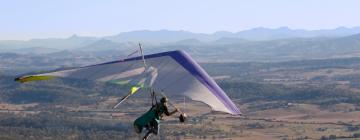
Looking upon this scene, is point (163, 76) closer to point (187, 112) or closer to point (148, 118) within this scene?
point (148, 118)

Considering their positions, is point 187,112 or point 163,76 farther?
point 187,112

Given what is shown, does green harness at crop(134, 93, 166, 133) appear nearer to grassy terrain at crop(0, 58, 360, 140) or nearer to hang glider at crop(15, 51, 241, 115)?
hang glider at crop(15, 51, 241, 115)

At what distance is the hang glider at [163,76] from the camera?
1125 centimetres

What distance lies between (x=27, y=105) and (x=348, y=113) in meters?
76.3

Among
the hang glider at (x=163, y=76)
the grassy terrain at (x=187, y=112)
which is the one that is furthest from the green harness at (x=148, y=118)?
the grassy terrain at (x=187, y=112)

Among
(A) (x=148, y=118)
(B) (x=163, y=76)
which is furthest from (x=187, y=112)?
(B) (x=163, y=76)

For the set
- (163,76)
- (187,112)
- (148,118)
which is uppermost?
(163,76)

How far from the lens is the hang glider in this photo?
1125 cm

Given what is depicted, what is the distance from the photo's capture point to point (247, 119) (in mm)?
116938

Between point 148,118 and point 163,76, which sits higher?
point 163,76

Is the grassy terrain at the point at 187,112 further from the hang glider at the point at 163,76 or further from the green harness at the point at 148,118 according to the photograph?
the green harness at the point at 148,118

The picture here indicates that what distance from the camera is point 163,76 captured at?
11.8m

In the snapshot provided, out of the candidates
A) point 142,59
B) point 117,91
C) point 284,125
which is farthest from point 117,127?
point 142,59

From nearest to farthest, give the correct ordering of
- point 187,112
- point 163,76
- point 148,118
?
point 163,76
point 148,118
point 187,112
